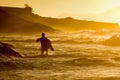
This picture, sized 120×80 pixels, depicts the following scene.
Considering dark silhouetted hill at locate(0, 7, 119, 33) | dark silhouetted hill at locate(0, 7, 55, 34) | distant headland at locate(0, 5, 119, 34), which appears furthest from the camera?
dark silhouetted hill at locate(0, 7, 119, 33)

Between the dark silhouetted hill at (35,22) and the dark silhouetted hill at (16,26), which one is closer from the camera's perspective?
the dark silhouetted hill at (16,26)

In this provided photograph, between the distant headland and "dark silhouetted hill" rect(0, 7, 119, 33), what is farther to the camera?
"dark silhouetted hill" rect(0, 7, 119, 33)

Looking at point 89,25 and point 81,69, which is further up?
point 89,25

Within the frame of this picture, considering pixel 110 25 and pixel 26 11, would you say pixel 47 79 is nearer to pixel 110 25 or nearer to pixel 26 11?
pixel 26 11

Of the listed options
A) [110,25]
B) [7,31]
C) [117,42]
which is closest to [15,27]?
[7,31]

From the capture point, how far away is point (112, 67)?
21.7 m

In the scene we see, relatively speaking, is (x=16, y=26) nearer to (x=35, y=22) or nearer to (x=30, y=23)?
(x=30, y=23)

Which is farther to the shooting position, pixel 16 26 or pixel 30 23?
pixel 30 23

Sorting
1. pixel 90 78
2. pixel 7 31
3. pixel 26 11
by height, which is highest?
pixel 26 11

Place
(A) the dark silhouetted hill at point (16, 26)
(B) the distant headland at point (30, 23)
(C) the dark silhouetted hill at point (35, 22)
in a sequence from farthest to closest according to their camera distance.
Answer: (C) the dark silhouetted hill at point (35, 22)
(B) the distant headland at point (30, 23)
(A) the dark silhouetted hill at point (16, 26)

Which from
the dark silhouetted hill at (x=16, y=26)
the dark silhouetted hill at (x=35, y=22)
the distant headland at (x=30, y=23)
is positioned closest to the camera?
the dark silhouetted hill at (x=16, y=26)

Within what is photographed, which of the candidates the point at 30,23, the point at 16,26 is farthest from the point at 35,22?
the point at 16,26

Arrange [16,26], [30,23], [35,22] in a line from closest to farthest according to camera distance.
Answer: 1. [16,26]
2. [30,23]
3. [35,22]

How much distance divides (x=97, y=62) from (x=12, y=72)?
6.96 metres
